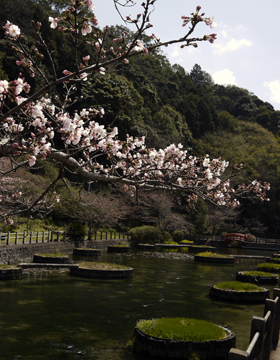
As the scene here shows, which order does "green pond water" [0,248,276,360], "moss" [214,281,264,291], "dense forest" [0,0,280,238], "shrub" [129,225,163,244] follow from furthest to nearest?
"dense forest" [0,0,280,238], "shrub" [129,225,163,244], "moss" [214,281,264,291], "green pond water" [0,248,276,360]

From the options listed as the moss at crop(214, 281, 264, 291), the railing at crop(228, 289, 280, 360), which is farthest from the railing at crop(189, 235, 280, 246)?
the railing at crop(228, 289, 280, 360)

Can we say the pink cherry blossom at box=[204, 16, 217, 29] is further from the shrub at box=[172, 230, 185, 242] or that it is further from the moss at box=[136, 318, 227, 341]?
the shrub at box=[172, 230, 185, 242]

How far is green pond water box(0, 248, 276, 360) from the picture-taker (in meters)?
8.49

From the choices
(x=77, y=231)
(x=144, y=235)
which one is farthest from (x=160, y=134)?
(x=77, y=231)

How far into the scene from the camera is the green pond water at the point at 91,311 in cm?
849

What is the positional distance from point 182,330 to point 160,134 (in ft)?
174

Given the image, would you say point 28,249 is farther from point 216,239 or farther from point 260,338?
point 216,239

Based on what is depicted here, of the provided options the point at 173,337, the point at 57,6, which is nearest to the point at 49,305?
the point at 173,337

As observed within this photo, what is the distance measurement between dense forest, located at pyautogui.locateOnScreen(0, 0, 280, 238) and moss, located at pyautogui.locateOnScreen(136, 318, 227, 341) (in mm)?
20857

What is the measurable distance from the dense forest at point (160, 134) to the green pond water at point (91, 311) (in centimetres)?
1347

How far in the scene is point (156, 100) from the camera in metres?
67.4

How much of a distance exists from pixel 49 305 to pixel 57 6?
206 ft

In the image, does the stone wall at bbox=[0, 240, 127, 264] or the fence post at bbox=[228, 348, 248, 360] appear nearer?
the fence post at bbox=[228, 348, 248, 360]

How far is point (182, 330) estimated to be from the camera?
8.22m
